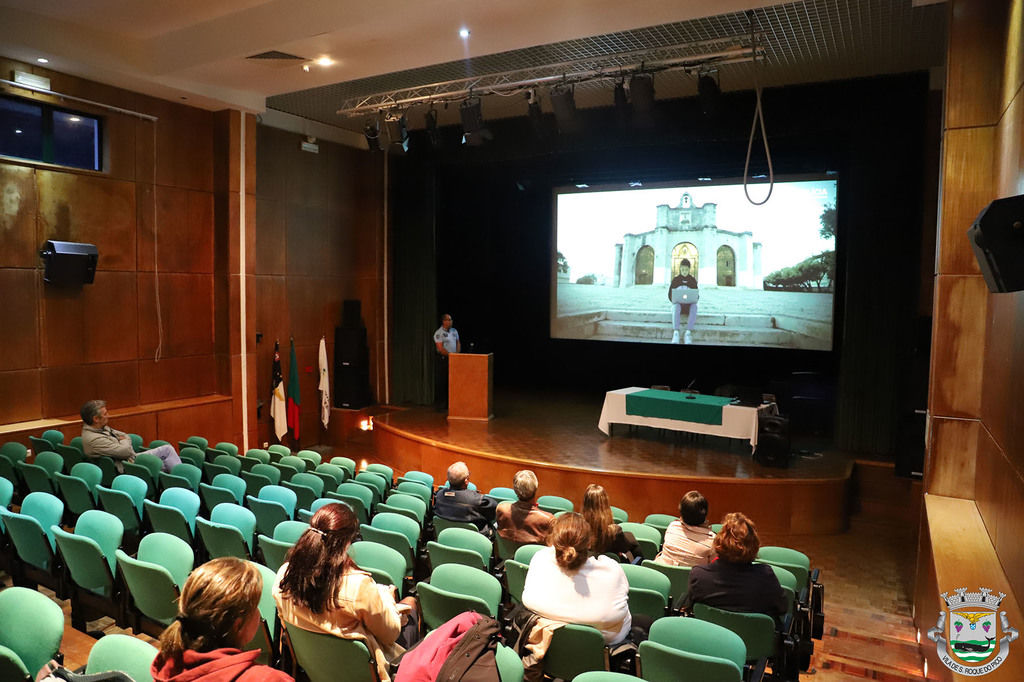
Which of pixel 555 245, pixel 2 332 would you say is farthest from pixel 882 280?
pixel 2 332

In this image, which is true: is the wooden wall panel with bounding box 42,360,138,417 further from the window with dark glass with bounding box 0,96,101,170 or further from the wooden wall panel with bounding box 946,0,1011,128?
the wooden wall panel with bounding box 946,0,1011,128

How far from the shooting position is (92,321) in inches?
307

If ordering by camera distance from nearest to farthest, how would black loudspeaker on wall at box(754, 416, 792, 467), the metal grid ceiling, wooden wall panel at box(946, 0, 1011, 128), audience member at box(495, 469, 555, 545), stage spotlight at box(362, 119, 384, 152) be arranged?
audience member at box(495, 469, 555, 545) < wooden wall panel at box(946, 0, 1011, 128) < the metal grid ceiling < black loudspeaker on wall at box(754, 416, 792, 467) < stage spotlight at box(362, 119, 384, 152)

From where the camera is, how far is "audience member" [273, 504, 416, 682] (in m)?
2.54

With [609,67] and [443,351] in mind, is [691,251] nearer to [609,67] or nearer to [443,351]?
[609,67]

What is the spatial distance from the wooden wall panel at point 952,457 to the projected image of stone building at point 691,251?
567cm

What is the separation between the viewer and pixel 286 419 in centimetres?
1022

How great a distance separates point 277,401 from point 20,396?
3.37m

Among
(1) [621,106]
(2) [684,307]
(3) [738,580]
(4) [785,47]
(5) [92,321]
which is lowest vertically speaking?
(3) [738,580]

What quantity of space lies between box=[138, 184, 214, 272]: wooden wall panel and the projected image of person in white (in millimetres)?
5665

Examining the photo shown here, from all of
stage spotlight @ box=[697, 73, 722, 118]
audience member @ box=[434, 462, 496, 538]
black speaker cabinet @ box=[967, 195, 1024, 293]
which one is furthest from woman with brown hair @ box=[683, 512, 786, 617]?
stage spotlight @ box=[697, 73, 722, 118]

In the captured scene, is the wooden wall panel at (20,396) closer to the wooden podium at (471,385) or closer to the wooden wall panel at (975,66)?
the wooden podium at (471,385)

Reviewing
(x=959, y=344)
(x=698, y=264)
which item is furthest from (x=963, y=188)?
(x=698, y=264)

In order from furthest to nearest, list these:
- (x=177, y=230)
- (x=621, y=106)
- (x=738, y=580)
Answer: (x=177, y=230), (x=621, y=106), (x=738, y=580)
